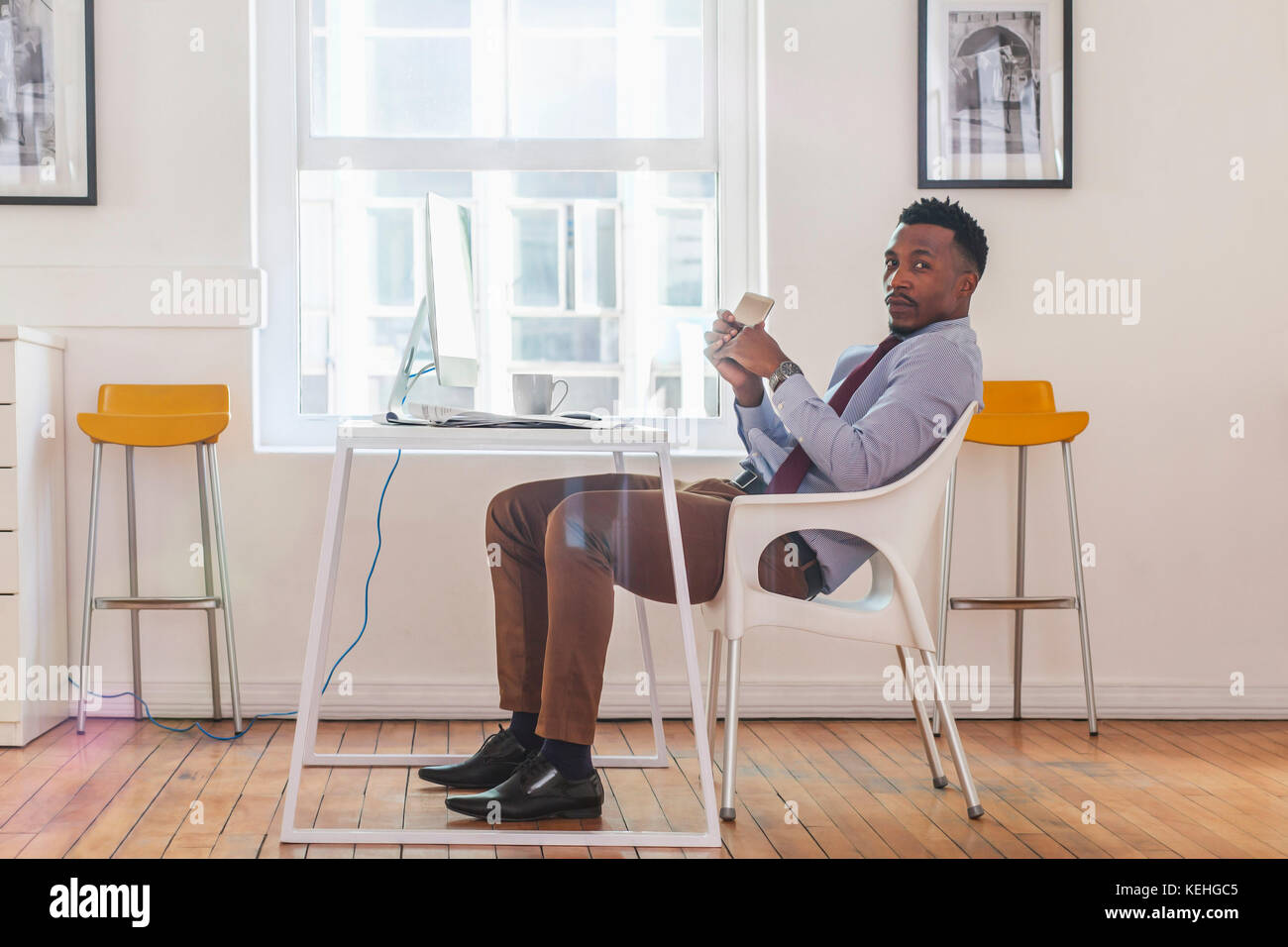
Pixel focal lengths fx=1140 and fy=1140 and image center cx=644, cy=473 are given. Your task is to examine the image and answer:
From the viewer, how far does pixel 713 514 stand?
78.2 inches

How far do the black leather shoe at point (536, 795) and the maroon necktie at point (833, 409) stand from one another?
620 millimetres

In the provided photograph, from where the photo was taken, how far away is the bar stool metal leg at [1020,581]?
2918 mm

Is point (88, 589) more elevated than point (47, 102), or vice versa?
point (47, 102)

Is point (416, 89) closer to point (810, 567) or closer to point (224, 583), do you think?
point (224, 583)

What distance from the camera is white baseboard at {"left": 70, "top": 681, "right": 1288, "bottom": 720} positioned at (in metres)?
2.91

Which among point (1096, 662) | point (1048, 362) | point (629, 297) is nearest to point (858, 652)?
point (1096, 662)

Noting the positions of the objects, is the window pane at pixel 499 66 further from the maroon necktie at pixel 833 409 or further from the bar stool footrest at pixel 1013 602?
the bar stool footrest at pixel 1013 602

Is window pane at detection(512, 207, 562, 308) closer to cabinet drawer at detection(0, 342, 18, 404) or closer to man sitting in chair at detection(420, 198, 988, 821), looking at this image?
man sitting in chair at detection(420, 198, 988, 821)

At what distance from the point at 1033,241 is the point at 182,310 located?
7.30ft

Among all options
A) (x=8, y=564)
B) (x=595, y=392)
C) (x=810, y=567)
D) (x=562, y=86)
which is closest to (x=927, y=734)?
(x=810, y=567)

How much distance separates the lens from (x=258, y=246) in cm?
302

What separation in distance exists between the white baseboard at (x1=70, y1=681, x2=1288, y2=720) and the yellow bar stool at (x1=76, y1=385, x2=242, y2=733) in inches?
3.0

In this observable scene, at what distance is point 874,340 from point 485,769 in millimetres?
1535
